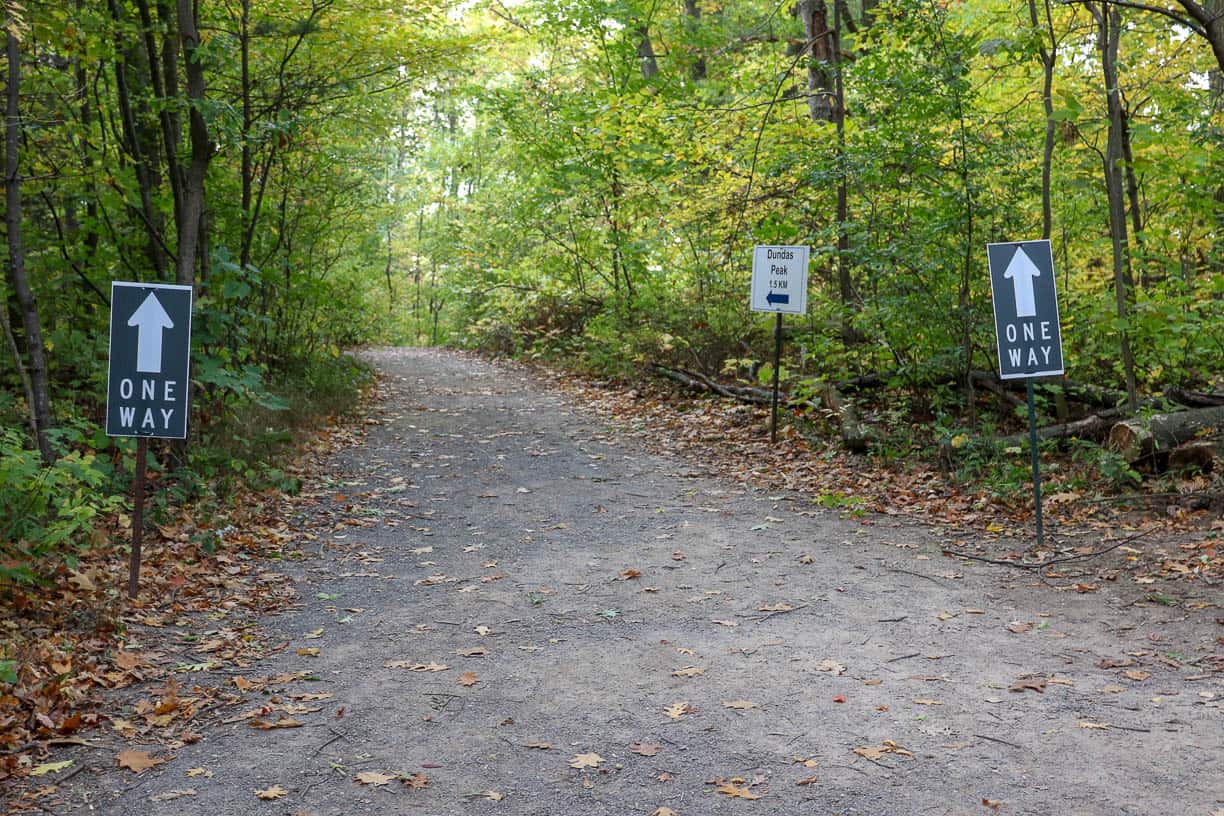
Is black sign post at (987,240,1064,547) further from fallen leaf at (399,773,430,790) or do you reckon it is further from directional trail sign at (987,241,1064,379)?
fallen leaf at (399,773,430,790)

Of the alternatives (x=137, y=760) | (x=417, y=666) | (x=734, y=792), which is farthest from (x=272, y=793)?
(x=734, y=792)

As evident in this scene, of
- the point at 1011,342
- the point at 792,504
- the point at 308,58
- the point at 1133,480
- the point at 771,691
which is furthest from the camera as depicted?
the point at 308,58

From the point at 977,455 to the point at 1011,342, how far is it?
2.54 metres

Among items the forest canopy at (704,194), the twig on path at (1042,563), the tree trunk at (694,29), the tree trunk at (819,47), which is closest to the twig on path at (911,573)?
the twig on path at (1042,563)

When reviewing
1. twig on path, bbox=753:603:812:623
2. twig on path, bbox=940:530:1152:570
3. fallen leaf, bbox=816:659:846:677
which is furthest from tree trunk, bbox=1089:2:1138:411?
fallen leaf, bbox=816:659:846:677

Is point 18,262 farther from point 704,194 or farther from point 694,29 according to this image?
point 694,29

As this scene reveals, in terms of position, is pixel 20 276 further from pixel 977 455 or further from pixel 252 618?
pixel 977 455

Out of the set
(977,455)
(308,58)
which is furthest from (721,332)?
(308,58)

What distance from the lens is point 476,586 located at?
23.7 ft

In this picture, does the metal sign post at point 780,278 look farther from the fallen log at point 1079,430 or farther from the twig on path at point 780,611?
the twig on path at point 780,611

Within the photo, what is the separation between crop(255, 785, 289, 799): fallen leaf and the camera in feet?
13.2

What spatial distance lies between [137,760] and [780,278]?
9115mm

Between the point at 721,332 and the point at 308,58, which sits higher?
the point at 308,58

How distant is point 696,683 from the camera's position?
207 inches
